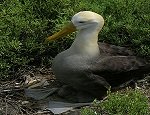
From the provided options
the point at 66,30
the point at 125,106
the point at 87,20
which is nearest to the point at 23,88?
the point at 66,30

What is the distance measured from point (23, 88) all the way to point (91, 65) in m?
0.74

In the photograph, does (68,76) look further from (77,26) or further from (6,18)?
(6,18)

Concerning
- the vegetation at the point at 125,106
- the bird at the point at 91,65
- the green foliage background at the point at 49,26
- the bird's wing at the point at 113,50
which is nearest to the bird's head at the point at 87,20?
the bird at the point at 91,65

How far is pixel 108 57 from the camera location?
4.01m

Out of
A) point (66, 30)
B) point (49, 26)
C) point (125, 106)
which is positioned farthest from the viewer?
point (49, 26)

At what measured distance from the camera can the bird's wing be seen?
4.16 meters

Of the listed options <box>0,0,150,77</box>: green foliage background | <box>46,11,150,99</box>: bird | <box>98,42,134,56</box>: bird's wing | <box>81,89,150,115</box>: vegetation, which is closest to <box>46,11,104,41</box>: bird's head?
<box>46,11,150,99</box>: bird

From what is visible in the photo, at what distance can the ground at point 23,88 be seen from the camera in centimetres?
388

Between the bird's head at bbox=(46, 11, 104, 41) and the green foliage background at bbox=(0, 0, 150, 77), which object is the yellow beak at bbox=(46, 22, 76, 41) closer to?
the bird's head at bbox=(46, 11, 104, 41)

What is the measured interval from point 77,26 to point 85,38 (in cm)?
14

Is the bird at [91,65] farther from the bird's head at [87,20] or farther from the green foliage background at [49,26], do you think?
the green foliage background at [49,26]

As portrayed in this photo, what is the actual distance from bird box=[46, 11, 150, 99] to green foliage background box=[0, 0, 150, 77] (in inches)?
17.4

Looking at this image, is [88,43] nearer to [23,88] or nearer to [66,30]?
[66,30]

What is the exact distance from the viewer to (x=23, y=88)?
422 centimetres
